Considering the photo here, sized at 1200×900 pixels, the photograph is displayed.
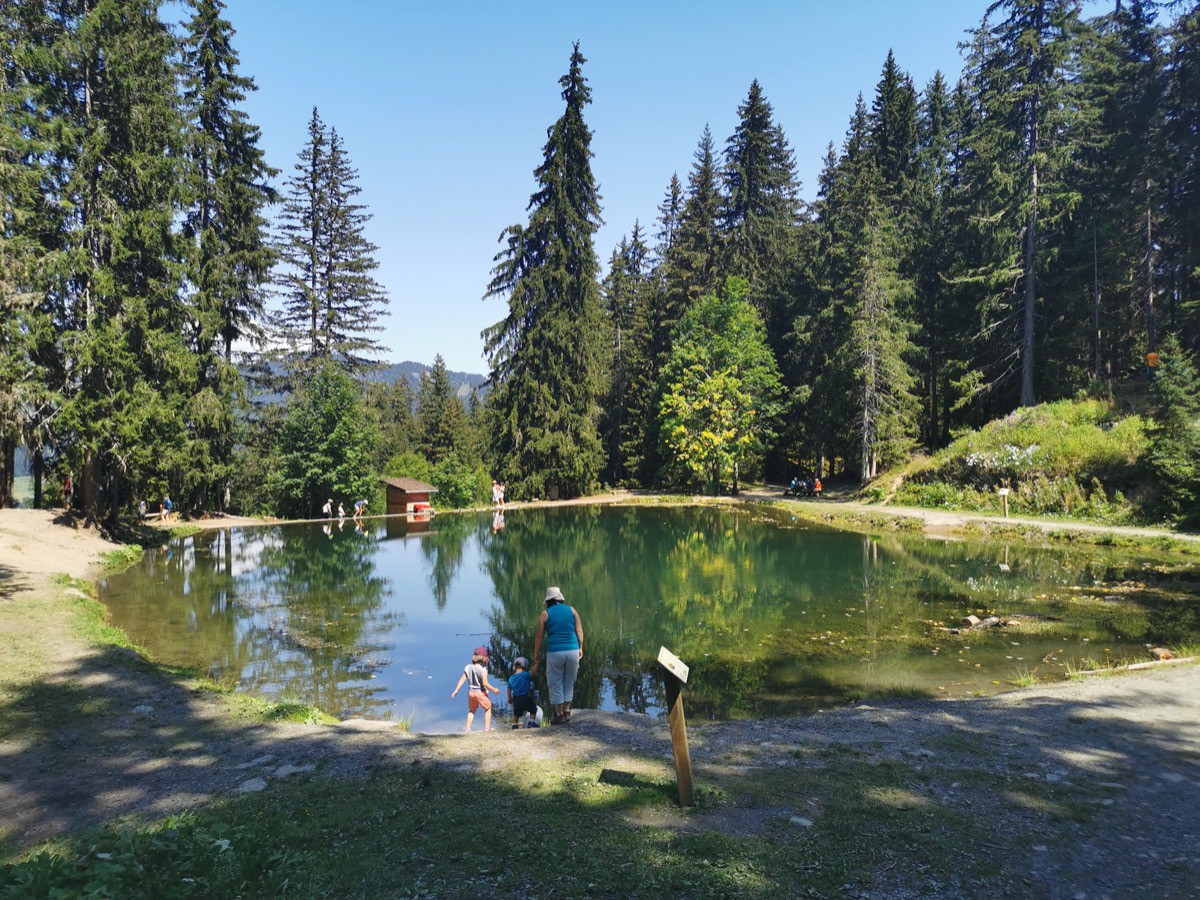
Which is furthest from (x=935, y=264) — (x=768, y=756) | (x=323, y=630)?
(x=768, y=756)

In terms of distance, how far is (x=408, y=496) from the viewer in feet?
129

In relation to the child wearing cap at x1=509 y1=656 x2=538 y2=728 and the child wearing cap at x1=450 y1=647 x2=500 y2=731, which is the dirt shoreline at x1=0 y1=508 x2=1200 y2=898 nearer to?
the child wearing cap at x1=509 y1=656 x2=538 y2=728

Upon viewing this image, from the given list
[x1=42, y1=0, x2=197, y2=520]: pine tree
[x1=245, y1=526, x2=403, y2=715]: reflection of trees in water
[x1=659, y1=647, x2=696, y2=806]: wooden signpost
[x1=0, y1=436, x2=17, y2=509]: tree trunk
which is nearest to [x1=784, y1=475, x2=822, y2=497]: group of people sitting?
[x1=245, y1=526, x2=403, y2=715]: reflection of trees in water

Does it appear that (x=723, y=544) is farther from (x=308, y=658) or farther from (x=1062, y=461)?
(x=308, y=658)

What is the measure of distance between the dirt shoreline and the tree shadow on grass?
30mm

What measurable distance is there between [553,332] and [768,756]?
38202 mm

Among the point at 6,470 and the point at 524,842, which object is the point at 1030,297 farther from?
the point at 6,470

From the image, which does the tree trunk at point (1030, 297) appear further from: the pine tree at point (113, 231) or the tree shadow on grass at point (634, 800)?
the pine tree at point (113, 231)

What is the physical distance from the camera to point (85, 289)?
2147 centimetres

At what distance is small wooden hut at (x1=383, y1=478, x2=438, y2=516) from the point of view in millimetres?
39375

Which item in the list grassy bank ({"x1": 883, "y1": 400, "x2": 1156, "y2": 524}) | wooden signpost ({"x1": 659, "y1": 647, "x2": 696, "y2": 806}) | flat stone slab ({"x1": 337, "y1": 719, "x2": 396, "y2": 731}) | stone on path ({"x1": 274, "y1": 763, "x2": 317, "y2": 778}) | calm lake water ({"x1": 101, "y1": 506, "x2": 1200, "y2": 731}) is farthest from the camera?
grassy bank ({"x1": 883, "y1": 400, "x2": 1156, "y2": 524})

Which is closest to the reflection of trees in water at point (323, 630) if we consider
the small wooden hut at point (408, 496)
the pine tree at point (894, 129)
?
the small wooden hut at point (408, 496)

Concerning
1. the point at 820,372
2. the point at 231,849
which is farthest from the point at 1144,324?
the point at 231,849

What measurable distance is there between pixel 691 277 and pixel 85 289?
3936 cm
